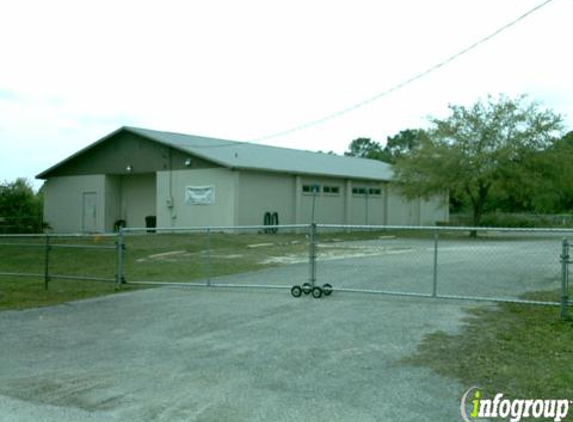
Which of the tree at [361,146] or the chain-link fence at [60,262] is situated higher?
the tree at [361,146]

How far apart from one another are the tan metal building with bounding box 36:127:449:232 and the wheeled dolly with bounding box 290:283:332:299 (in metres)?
18.5

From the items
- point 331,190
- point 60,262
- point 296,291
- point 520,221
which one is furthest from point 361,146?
point 296,291

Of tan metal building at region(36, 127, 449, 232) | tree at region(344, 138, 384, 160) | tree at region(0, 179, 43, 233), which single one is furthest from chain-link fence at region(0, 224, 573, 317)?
tree at region(344, 138, 384, 160)

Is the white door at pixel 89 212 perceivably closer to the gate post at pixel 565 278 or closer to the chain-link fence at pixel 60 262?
the chain-link fence at pixel 60 262

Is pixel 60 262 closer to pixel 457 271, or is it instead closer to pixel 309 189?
pixel 457 271

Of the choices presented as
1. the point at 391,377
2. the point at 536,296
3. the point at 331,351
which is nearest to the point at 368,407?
the point at 391,377

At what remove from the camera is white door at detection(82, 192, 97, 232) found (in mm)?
36156

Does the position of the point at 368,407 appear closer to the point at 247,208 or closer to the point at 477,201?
the point at 247,208

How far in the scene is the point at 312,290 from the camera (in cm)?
1095

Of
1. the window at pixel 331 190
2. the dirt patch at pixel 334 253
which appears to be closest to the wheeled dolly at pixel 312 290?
the dirt patch at pixel 334 253

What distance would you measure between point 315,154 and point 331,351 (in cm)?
3534

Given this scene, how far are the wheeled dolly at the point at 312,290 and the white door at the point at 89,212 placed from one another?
27.3 metres

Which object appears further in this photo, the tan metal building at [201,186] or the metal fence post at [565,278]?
the tan metal building at [201,186]

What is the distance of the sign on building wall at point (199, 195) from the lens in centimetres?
3053
